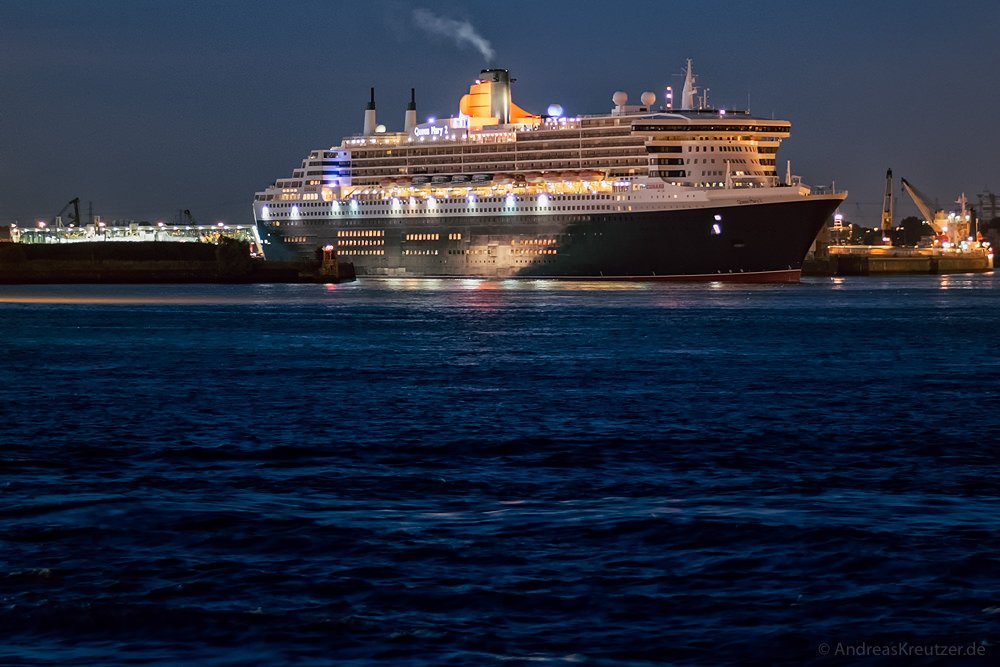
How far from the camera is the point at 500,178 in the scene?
351 feet

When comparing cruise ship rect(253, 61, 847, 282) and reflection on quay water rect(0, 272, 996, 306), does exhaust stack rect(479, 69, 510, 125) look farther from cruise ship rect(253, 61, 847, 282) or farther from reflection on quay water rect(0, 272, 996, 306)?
reflection on quay water rect(0, 272, 996, 306)

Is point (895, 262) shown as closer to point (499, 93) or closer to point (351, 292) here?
point (499, 93)

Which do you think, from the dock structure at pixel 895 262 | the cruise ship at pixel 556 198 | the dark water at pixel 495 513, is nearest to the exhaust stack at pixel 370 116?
the cruise ship at pixel 556 198

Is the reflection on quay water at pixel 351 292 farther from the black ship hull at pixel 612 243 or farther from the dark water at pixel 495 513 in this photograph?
the dark water at pixel 495 513

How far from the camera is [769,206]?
312 feet

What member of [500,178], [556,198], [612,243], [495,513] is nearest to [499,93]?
[500,178]

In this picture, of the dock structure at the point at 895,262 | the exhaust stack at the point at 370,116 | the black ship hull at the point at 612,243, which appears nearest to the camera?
the black ship hull at the point at 612,243

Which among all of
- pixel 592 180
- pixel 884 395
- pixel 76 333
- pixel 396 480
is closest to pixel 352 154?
pixel 592 180

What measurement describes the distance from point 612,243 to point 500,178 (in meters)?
12.0

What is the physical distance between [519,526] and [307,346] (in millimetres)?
30491

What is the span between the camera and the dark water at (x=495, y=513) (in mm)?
10789

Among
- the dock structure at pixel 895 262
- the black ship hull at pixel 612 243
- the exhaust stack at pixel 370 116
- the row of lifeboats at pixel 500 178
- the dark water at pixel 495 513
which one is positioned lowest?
the dock structure at pixel 895 262

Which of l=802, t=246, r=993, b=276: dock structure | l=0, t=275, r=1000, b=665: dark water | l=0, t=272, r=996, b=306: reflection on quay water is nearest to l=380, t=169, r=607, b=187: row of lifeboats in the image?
l=0, t=272, r=996, b=306: reflection on quay water

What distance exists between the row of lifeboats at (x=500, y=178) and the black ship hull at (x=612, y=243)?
293 centimetres
